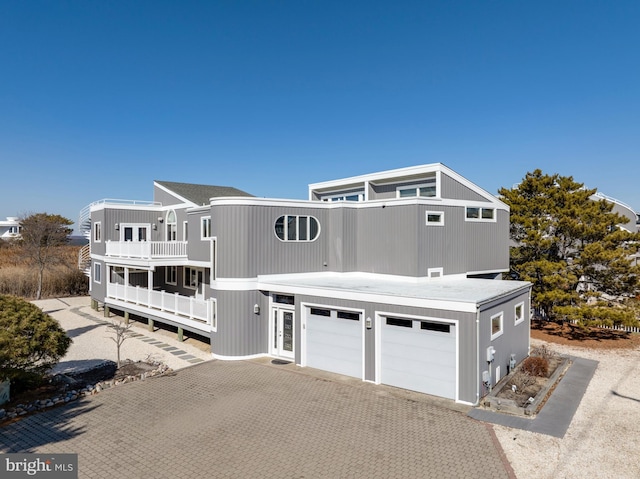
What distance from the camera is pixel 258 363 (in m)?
12.5

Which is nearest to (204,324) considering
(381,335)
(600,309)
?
(381,335)

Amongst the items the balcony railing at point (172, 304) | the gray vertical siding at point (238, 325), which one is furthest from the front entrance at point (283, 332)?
the balcony railing at point (172, 304)

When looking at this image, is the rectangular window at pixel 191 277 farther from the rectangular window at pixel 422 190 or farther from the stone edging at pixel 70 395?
the rectangular window at pixel 422 190

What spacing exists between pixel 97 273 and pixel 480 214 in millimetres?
21561

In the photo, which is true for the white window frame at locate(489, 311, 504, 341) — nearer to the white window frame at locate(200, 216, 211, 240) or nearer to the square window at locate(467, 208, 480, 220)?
the square window at locate(467, 208, 480, 220)

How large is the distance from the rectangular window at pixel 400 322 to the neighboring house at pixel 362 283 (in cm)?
3

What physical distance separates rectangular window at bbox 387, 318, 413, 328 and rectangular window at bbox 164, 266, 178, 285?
1440 cm

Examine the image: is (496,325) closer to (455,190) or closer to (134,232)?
(455,190)

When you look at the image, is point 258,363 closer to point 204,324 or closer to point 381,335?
point 204,324

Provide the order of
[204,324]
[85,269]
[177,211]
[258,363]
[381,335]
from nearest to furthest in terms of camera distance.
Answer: [381,335]
[258,363]
[204,324]
[177,211]
[85,269]

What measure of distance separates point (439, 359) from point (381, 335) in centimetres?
165

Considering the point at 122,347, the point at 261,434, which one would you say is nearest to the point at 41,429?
the point at 261,434

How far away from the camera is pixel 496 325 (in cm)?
1045

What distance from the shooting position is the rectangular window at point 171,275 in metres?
21.1
